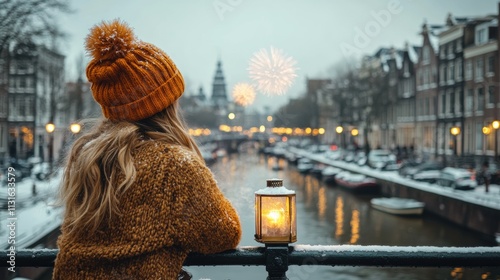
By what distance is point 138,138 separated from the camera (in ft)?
5.58

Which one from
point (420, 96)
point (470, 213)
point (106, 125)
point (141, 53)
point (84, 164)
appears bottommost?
point (470, 213)

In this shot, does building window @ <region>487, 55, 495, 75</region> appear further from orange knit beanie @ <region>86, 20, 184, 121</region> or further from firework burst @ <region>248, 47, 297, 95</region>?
orange knit beanie @ <region>86, 20, 184, 121</region>

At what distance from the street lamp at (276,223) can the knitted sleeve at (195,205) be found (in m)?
0.34

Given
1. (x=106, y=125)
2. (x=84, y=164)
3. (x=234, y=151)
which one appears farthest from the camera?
(x=234, y=151)

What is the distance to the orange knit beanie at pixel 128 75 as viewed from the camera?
1699 mm

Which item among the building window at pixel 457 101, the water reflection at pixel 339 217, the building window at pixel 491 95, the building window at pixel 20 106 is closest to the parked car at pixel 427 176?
the water reflection at pixel 339 217

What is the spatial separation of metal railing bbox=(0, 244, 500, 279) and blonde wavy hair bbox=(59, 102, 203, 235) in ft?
1.61

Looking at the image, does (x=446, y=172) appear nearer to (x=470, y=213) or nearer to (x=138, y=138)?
(x=470, y=213)

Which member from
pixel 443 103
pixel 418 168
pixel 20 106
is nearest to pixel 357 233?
pixel 418 168

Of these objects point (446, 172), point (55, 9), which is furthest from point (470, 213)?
point (55, 9)

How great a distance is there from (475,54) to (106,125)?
32.2 meters

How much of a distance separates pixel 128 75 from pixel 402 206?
2153 centimetres

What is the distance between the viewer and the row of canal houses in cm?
2875

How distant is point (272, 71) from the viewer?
7.94 ft
